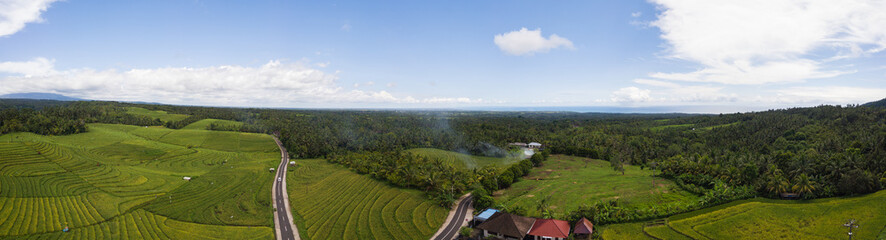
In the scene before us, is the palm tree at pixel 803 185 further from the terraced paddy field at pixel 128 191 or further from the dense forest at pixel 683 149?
the terraced paddy field at pixel 128 191

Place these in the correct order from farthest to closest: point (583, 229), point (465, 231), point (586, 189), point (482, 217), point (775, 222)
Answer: point (586, 189)
point (482, 217)
point (465, 231)
point (775, 222)
point (583, 229)

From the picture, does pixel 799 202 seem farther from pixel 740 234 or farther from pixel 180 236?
pixel 180 236

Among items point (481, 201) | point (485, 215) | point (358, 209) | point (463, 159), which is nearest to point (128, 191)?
point (358, 209)

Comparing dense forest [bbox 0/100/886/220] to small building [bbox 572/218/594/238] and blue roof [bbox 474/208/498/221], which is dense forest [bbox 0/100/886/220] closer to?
blue roof [bbox 474/208/498/221]

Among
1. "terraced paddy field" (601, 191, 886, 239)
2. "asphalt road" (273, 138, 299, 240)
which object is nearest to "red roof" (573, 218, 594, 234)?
"terraced paddy field" (601, 191, 886, 239)

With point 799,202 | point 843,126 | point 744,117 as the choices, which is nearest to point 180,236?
point 799,202

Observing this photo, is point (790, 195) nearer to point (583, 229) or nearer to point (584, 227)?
point (584, 227)
